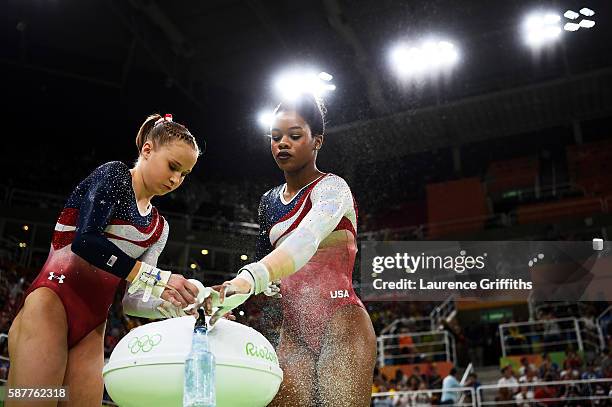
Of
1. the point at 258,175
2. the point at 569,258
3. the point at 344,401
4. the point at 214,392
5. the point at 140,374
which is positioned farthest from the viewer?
the point at 258,175

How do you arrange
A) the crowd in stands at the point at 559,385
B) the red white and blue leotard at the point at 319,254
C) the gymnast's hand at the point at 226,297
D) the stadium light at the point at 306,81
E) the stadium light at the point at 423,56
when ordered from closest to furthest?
the gymnast's hand at the point at 226,297 → the red white and blue leotard at the point at 319,254 → the crowd in stands at the point at 559,385 → the stadium light at the point at 423,56 → the stadium light at the point at 306,81

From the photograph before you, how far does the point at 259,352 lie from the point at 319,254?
0.96 m

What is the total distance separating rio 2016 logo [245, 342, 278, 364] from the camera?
7.31 ft

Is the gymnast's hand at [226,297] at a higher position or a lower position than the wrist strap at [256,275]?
lower

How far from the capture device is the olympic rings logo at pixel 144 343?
2.16 meters

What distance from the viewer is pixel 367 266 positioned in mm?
7441

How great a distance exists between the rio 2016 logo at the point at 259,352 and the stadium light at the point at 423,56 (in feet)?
53.5

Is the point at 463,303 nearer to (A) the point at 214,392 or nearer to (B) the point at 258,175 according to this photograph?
(B) the point at 258,175

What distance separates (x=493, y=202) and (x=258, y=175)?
31.3 ft

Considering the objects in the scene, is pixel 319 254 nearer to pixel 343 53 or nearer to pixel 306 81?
pixel 306 81

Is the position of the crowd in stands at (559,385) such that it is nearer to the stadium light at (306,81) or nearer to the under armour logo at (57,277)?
the under armour logo at (57,277)

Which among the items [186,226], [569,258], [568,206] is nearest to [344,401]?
[569,258]

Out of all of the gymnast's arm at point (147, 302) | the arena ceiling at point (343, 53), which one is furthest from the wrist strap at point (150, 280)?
the arena ceiling at point (343, 53)

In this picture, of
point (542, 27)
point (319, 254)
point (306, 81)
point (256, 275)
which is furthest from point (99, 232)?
point (542, 27)
